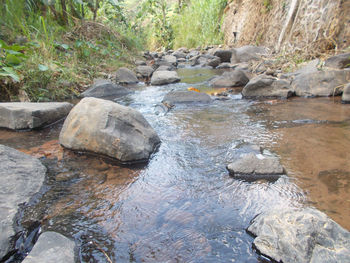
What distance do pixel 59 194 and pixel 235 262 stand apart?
1.07m

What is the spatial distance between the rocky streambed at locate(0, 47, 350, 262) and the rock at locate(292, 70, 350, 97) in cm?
61

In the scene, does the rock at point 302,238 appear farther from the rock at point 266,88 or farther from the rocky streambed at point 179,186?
the rock at point 266,88

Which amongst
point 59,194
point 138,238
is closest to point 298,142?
point 138,238

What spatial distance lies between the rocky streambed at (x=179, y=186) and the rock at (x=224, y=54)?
583cm

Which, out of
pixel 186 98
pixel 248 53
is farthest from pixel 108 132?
pixel 248 53

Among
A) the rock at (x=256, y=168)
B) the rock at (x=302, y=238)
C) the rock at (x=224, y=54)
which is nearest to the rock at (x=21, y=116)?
the rock at (x=256, y=168)

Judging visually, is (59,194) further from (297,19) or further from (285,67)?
(297,19)

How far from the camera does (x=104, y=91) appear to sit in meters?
4.34

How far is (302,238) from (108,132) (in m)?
1.43

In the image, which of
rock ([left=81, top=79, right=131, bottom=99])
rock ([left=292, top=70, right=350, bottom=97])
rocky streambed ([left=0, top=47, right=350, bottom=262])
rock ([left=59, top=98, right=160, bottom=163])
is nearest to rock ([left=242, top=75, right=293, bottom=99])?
rock ([left=292, top=70, right=350, bottom=97])

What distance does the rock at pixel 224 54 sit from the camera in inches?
335

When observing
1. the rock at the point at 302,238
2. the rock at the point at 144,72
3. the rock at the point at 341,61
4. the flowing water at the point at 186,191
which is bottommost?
the rock at the point at 144,72

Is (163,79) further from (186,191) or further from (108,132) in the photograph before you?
(186,191)

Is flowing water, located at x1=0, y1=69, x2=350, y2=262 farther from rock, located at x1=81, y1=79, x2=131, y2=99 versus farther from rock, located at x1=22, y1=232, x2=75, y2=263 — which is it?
rock, located at x1=81, y1=79, x2=131, y2=99
